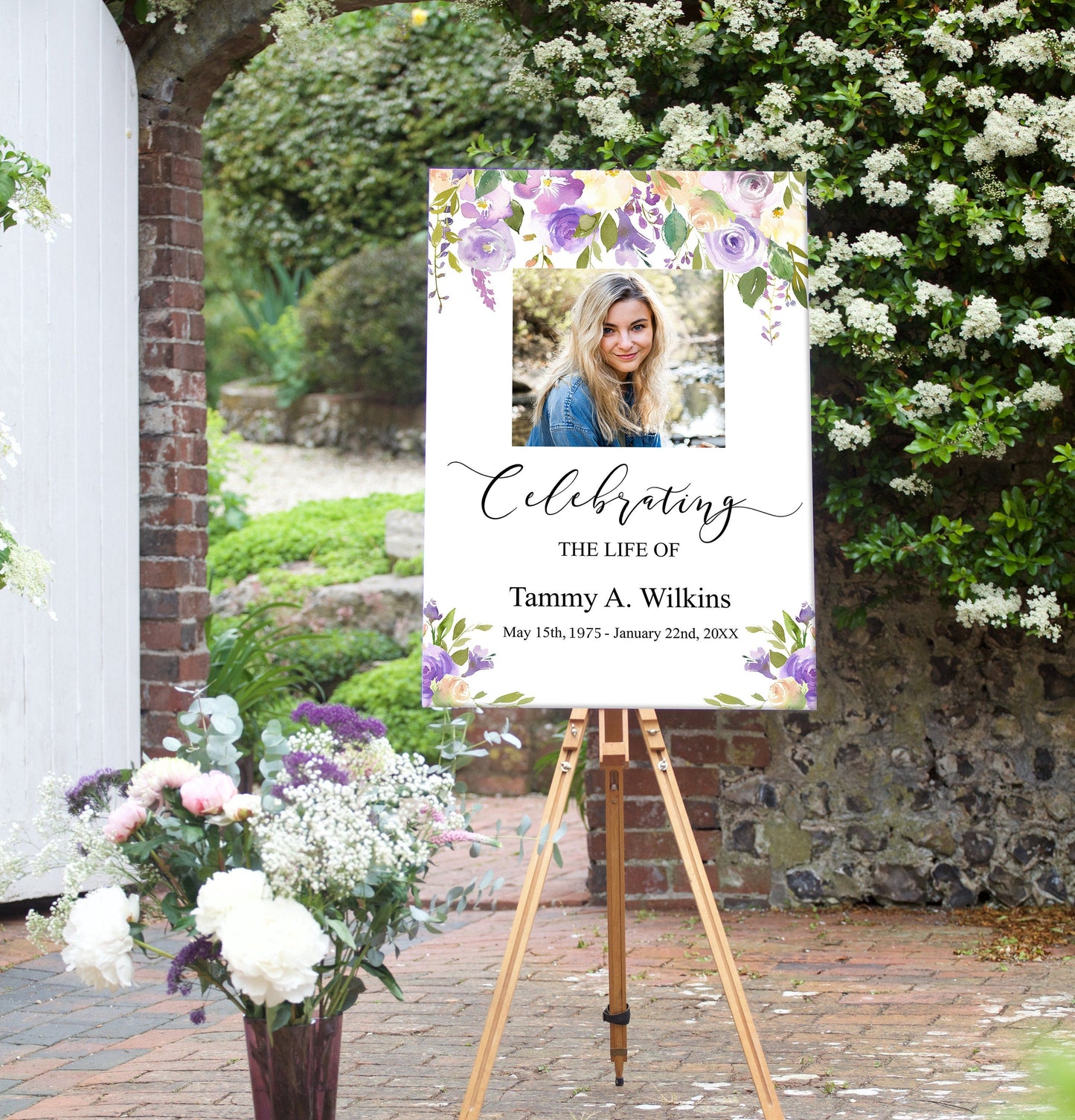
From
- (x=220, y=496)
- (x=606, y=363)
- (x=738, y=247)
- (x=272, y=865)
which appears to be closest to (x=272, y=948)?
(x=272, y=865)

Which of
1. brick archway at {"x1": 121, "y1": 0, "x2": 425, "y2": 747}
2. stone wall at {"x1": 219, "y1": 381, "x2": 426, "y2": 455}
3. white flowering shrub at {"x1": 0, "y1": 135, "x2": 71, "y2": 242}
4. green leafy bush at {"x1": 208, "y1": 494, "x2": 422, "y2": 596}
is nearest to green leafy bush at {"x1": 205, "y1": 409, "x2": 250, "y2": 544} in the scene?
green leafy bush at {"x1": 208, "y1": 494, "x2": 422, "y2": 596}

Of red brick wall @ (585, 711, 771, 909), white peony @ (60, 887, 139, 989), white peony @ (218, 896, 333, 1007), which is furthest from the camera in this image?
red brick wall @ (585, 711, 771, 909)

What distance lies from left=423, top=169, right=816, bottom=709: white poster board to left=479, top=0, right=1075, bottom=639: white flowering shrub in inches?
35.9

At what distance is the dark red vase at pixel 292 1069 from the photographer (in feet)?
7.13

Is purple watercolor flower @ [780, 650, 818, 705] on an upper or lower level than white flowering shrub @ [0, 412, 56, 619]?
lower

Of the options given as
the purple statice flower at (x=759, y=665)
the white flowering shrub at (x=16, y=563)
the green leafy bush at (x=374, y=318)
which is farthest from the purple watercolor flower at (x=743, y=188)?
the green leafy bush at (x=374, y=318)

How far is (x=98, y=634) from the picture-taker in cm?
423

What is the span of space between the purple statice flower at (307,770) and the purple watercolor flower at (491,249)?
1221 mm

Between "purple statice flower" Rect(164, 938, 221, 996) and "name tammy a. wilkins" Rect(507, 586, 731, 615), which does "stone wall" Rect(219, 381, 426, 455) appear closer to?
"name tammy a. wilkins" Rect(507, 586, 731, 615)

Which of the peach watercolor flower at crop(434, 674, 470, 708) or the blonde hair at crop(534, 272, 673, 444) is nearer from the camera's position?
the peach watercolor flower at crop(434, 674, 470, 708)

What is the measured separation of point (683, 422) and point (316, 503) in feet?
22.4

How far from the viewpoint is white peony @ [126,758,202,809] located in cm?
216

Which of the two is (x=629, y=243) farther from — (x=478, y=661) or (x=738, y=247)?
(x=478, y=661)

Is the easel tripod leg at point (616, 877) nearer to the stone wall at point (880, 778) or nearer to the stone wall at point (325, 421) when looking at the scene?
the stone wall at point (880, 778)
